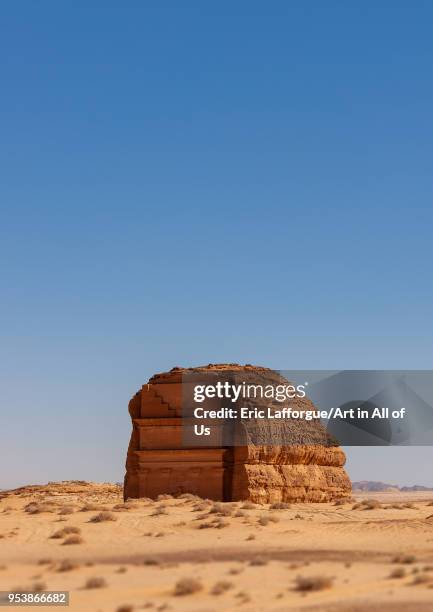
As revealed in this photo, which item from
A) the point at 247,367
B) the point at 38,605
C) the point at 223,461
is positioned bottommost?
the point at 38,605

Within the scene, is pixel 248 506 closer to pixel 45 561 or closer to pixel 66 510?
pixel 66 510

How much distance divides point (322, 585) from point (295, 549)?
544 centimetres

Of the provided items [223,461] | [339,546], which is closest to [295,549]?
[339,546]

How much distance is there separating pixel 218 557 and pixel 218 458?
532 inches

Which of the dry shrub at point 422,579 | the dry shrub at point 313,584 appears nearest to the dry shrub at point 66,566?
the dry shrub at point 313,584

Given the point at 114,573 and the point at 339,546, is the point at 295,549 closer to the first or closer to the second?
the point at 339,546

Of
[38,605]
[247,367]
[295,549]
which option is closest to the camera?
[38,605]

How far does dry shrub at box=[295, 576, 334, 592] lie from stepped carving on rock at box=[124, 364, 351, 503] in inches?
650

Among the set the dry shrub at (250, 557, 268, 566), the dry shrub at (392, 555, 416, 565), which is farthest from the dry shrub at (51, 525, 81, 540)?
the dry shrub at (392, 555, 416, 565)

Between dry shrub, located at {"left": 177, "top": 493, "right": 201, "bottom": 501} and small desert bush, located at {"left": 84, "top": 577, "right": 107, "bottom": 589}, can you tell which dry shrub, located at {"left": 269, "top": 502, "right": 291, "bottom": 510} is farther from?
small desert bush, located at {"left": 84, "top": 577, "right": 107, "bottom": 589}

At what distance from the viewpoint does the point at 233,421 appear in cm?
3133

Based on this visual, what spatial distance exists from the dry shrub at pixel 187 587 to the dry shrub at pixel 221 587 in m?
0.25

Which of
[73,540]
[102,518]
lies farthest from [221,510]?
[73,540]

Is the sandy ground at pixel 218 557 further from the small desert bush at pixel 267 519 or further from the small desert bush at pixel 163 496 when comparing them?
the small desert bush at pixel 163 496
